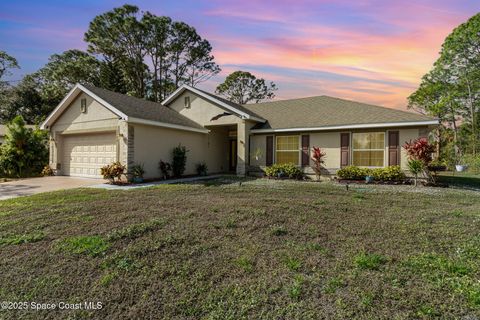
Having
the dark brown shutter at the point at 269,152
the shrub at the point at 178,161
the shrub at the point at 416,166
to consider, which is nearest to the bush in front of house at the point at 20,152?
the shrub at the point at 178,161

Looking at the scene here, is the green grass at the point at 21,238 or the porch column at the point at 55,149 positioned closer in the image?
the green grass at the point at 21,238

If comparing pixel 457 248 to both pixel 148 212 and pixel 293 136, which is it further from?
pixel 293 136

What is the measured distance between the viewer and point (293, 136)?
15.5 metres

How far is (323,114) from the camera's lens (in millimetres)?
15664

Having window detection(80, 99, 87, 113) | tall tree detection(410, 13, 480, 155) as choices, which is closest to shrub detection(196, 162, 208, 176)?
window detection(80, 99, 87, 113)

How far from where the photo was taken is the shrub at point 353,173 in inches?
516

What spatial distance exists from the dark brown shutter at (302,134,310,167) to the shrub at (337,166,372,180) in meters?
2.00

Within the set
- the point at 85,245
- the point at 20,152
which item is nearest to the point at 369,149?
the point at 85,245

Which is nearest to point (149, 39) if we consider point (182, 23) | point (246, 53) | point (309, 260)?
point (182, 23)

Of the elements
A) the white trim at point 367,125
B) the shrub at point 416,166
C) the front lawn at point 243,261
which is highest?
the white trim at point 367,125

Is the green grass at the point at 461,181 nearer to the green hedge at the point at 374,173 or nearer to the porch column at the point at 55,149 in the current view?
the green hedge at the point at 374,173

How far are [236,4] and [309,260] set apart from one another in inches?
278

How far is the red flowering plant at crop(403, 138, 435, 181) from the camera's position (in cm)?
1134

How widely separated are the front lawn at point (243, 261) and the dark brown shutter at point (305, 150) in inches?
323
